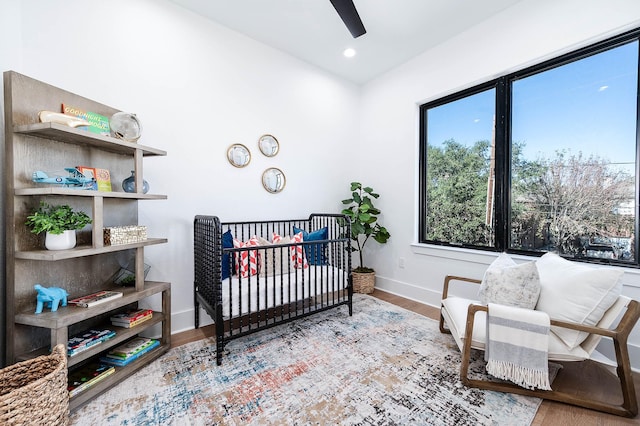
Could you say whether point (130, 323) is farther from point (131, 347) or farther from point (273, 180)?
point (273, 180)

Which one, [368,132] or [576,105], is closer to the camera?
[576,105]

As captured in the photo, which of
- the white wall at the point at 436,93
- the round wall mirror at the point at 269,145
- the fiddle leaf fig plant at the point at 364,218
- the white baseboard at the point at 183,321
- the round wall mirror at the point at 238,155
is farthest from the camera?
the fiddle leaf fig plant at the point at 364,218

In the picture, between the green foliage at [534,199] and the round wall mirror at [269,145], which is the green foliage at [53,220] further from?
the green foliage at [534,199]

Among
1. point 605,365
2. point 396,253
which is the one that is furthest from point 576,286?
point 396,253

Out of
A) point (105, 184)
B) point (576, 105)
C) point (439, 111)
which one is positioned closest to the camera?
point (105, 184)

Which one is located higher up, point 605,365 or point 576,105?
point 576,105

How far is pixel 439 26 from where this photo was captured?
2.61 metres

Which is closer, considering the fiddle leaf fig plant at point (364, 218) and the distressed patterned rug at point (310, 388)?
the distressed patterned rug at point (310, 388)

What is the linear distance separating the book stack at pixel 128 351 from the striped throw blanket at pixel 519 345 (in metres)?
2.27

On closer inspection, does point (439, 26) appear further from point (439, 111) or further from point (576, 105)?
point (576, 105)

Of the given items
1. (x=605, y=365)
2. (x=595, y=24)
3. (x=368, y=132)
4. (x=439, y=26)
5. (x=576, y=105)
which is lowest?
(x=605, y=365)

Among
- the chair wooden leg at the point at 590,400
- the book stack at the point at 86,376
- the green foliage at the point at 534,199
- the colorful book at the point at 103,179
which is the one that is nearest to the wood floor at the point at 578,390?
the chair wooden leg at the point at 590,400

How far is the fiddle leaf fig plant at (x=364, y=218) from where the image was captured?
10.9 feet

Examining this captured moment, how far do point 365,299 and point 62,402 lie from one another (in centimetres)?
261
